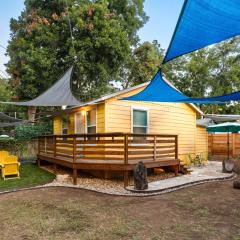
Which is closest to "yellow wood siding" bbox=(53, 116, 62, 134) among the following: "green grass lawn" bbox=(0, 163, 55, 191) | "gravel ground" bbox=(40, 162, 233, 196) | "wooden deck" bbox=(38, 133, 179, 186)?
"wooden deck" bbox=(38, 133, 179, 186)

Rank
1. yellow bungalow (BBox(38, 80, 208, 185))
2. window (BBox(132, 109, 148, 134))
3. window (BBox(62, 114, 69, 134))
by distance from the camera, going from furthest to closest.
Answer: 1. window (BBox(62, 114, 69, 134))
2. window (BBox(132, 109, 148, 134))
3. yellow bungalow (BBox(38, 80, 208, 185))

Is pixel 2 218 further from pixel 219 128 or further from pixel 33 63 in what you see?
pixel 33 63

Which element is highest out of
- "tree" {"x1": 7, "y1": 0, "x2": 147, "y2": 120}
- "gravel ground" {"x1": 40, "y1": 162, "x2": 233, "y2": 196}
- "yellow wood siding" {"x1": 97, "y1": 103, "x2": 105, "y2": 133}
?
"tree" {"x1": 7, "y1": 0, "x2": 147, "y2": 120}

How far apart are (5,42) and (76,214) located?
15.5m

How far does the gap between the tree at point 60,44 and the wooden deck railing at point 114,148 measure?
20.4ft

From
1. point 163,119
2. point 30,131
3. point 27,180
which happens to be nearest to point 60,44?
point 30,131

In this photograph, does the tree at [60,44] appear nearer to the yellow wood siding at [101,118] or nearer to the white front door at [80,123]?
the white front door at [80,123]

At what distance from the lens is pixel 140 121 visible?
37.3 ft

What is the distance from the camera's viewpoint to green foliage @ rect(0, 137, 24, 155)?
1537 cm

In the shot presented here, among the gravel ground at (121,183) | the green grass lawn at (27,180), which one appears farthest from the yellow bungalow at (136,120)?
the green grass lawn at (27,180)

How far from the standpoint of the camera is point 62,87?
34.2 ft

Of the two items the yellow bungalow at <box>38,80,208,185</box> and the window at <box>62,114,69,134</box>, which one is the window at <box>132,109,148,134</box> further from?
the window at <box>62,114,69,134</box>

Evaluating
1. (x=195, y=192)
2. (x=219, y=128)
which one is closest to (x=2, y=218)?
(x=195, y=192)

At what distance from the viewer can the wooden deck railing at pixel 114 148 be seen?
349 inches
